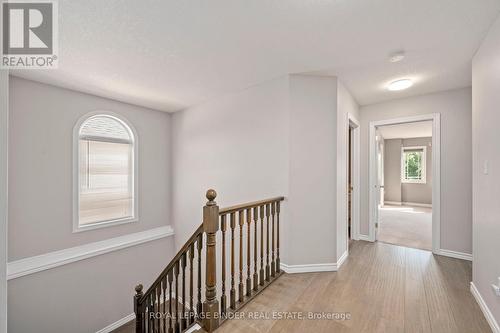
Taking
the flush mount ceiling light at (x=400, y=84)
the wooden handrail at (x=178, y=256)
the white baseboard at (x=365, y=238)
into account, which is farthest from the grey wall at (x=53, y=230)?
the flush mount ceiling light at (x=400, y=84)

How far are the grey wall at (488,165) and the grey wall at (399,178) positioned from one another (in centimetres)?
620

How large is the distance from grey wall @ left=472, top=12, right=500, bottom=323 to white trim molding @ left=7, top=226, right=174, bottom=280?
4.30m

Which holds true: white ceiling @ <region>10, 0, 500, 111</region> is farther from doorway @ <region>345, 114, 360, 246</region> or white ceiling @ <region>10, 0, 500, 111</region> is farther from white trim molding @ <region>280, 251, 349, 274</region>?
white trim molding @ <region>280, 251, 349, 274</region>

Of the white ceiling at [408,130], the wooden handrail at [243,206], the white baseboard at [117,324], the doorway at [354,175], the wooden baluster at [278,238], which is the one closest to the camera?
the wooden handrail at [243,206]

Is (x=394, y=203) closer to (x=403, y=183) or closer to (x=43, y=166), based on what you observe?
(x=403, y=183)

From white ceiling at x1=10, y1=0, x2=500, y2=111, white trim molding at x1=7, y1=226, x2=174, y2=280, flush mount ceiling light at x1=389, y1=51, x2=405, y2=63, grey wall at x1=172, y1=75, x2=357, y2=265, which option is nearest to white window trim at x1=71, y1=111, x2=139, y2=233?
white trim molding at x1=7, y1=226, x2=174, y2=280

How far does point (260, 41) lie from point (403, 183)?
7.87 m

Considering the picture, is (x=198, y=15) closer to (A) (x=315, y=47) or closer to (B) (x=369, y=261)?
(A) (x=315, y=47)

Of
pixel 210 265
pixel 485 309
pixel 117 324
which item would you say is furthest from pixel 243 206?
pixel 117 324

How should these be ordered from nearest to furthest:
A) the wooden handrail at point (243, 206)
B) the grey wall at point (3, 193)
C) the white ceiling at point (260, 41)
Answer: the grey wall at point (3, 193) → the white ceiling at point (260, 41) → the wooden handrail at point (243, 206)

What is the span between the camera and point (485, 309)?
1801 millimetres

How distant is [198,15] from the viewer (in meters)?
1.67

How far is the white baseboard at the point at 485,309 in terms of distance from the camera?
1.63 metres

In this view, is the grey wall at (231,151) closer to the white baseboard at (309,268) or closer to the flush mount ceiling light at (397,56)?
the white baseboard at (309,268)
